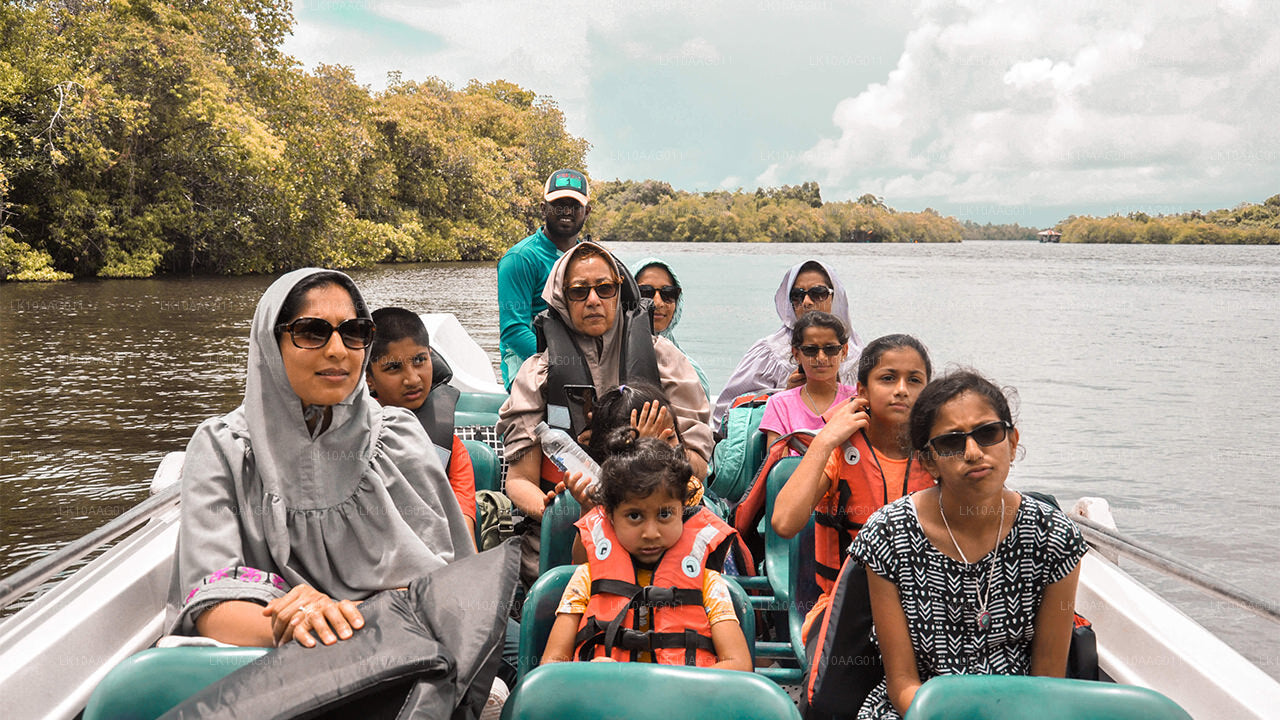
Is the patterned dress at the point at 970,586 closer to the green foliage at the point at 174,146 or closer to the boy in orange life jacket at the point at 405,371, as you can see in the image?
the boy in orange life jacket at the point at 405,371

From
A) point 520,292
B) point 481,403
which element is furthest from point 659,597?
point 520,292

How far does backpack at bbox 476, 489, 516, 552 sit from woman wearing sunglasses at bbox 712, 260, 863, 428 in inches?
47.6

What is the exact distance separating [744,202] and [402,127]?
34.1 metres

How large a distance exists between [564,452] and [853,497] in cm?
80

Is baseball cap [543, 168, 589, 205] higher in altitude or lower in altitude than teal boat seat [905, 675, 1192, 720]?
higher

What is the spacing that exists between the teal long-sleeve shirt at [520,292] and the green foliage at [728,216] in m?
48.7

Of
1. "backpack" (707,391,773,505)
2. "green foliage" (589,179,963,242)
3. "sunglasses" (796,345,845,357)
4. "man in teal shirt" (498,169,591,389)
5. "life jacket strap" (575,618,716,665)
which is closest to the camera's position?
"life jacket strap" (575,618,716,665)

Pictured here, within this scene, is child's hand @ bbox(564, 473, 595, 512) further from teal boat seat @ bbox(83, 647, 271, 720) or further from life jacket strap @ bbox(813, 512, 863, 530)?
teal boat seat @ bbox(83, 647, 271, 720)

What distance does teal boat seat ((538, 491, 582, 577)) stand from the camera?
2256mm

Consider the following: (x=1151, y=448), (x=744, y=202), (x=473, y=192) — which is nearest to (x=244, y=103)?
(x=473, y=192)

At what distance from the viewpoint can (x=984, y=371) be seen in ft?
29.0

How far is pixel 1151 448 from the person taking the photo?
9.45m

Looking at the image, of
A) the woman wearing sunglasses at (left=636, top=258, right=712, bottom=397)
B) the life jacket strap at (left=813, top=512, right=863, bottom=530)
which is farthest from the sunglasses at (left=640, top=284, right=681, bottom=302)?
the life jacket strap at (left=813, top=512, right=863, bottom=530)

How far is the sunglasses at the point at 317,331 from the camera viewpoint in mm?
1570
